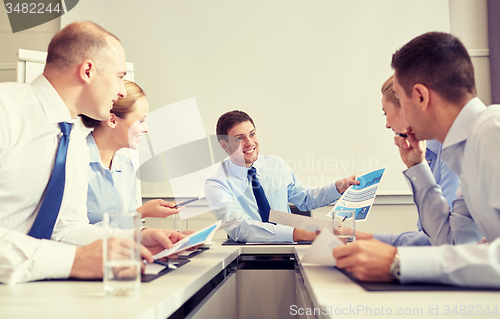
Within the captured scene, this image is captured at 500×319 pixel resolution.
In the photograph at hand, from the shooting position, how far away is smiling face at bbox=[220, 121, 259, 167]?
274 cm

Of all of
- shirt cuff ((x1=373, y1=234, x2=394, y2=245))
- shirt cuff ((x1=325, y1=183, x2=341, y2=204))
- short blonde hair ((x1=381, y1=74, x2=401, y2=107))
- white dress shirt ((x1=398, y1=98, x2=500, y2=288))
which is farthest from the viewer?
shirt cuff ((x1=325, y1=183, x2=341, y2=204))

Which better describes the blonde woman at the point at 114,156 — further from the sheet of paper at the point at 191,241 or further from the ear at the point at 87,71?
the sheet of paper at the point at 191,241

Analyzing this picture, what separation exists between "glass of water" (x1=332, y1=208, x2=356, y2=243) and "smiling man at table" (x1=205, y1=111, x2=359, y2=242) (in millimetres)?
1162

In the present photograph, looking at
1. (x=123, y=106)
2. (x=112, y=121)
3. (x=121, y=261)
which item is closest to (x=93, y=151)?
(x=112, y=121)

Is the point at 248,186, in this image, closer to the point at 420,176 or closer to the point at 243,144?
the point at 243,144

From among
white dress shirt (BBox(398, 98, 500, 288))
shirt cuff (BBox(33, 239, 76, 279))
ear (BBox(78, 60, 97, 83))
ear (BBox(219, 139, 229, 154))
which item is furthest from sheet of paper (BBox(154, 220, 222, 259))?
ear (BBox(219, 139, 229, 154))

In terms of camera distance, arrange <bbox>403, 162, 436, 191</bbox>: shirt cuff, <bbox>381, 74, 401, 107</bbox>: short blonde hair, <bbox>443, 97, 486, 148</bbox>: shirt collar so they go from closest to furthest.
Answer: <bbox>443, 97, 486, 148</bbox>: shirt collar → <bbox>403, 162, 436, 191</bbox>: shirt cuff → <bbox>381, 74, 401, 107</bbox>: short blonde hair

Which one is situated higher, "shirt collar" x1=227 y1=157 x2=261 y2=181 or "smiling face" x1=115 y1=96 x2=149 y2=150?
"smiling face" x1=115 y1=96 x2=149 y2=150

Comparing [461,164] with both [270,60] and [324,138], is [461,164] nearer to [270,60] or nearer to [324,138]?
[324,138]

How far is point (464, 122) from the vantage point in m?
1.05

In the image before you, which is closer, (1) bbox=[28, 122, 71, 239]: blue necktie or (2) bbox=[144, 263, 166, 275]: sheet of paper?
(2) bbox=[144, 263, 166, 275]: sheet of paper

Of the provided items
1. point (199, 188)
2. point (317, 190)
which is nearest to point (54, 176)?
point (317, 190)

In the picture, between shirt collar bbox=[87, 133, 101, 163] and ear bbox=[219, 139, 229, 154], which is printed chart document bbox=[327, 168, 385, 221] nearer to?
ear bbox=[219, 139, 229, 154]

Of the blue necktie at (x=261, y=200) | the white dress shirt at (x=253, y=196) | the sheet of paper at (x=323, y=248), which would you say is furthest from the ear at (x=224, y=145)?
the sheet of paper at (x=323, y=248)
